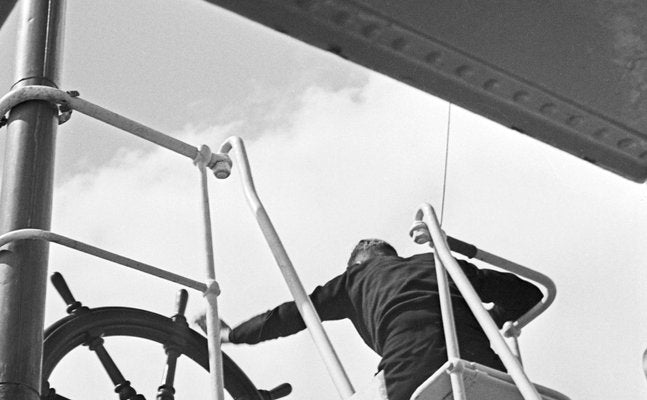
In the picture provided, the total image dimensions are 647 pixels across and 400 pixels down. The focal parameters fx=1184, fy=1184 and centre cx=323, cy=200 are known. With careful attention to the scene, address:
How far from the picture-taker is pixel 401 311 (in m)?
3.92

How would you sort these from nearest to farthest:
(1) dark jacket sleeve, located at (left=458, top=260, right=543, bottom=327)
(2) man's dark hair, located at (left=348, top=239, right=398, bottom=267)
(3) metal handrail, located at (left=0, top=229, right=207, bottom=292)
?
(3) metal handrail, located at (left=0, top=229, right=207, bottom=292) → (1) dark jacket sleeve, located at (left=458, top=260, right=543, bottom=327) → (2) man's dark hair, located at (left=348, top=239, right=398, bottom=267)

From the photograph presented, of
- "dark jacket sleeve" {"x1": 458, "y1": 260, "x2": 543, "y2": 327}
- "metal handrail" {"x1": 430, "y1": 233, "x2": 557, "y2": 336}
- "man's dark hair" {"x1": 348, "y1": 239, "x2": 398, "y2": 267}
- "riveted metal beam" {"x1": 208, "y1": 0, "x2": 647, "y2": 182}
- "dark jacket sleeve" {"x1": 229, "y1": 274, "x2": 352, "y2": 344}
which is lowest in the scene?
"riveted metal beam" {"x1": 208, "y1": 0, "x2": 647, "y2": 182}

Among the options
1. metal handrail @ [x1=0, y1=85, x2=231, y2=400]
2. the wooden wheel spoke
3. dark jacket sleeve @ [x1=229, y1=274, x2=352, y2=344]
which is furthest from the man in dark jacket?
metal handrail @ [x1=0, y1=85, x2=231, y2=400]

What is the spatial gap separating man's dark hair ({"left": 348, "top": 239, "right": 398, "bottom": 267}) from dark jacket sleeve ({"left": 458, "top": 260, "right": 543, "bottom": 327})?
34cm

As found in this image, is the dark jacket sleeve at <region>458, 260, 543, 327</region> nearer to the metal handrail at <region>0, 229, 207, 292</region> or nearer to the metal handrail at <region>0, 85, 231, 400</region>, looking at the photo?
the metal handrail at <region>0, 85, 231, 400</region>

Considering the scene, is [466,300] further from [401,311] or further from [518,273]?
[401,311]

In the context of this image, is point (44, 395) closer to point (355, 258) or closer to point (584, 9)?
point (355, 258)

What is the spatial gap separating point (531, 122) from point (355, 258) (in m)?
2.14

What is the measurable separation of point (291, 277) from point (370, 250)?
1.69 metres

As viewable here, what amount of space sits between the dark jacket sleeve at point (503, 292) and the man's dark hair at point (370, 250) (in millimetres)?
341

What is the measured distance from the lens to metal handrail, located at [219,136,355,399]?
267 centimetres

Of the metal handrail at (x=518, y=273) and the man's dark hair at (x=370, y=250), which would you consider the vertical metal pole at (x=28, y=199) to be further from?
the man's dark hair at (x=370, y=250)

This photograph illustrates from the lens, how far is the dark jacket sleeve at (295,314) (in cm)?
434

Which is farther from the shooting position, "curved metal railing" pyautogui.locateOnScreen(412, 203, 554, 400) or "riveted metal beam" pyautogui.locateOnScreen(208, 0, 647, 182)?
"curved metal railing" pyautogui.locateOnScreen(412, 203, 554, 400)
